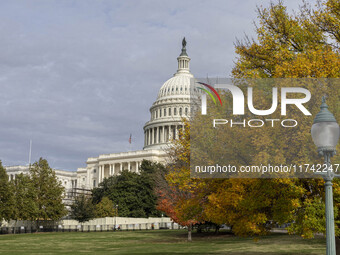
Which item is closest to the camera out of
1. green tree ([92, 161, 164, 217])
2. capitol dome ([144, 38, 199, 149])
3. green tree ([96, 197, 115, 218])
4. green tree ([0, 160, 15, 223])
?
green tree ([0, 160, 15, 223])

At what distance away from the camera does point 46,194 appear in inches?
3295

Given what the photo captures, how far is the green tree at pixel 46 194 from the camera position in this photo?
271 ft

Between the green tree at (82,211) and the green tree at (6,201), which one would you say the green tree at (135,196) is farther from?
the green tree at (6,201)

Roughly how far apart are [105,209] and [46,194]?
1629 centimetres

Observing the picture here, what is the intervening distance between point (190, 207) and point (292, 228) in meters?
8.92

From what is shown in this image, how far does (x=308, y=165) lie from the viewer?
21.0m

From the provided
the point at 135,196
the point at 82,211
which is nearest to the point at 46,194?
the point at 82,211

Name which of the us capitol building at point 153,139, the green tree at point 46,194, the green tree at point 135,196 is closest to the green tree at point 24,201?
the green tree at point 46,194

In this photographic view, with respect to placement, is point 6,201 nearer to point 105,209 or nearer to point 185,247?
point 105,209

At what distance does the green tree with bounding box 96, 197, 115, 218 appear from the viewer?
313ft

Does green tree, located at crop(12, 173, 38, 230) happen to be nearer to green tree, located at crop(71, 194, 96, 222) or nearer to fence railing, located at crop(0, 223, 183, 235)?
fence railing, located at crop(0, 223, 183, 235)

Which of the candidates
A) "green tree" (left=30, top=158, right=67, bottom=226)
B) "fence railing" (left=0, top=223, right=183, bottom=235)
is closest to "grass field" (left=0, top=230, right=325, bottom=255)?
"green tree" (left=30, top=158, right=67, bottom=226)

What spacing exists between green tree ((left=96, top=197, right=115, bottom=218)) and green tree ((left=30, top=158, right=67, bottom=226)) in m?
11.1

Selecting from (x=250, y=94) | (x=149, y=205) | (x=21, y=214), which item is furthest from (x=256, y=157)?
(x=149, y=205)
